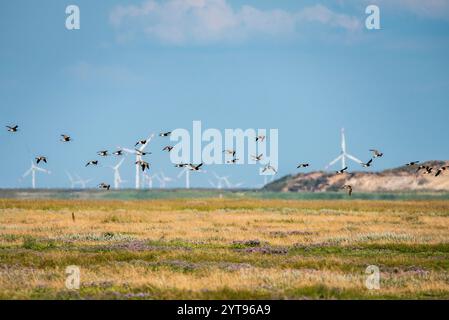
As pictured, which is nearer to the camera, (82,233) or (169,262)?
(169,262)

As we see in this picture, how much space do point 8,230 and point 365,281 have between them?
96.6 ft

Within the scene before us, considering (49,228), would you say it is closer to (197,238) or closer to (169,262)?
(197,238)

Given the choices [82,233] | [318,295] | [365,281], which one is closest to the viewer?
[318,295]

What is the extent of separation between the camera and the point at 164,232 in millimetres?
45938

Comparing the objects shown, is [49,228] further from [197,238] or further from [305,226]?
[305,226]

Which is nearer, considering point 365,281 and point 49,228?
point 365,281

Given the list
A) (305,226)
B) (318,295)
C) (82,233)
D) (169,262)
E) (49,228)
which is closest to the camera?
(318,295)

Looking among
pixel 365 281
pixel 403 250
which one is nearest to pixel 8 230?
pixel 403 250
